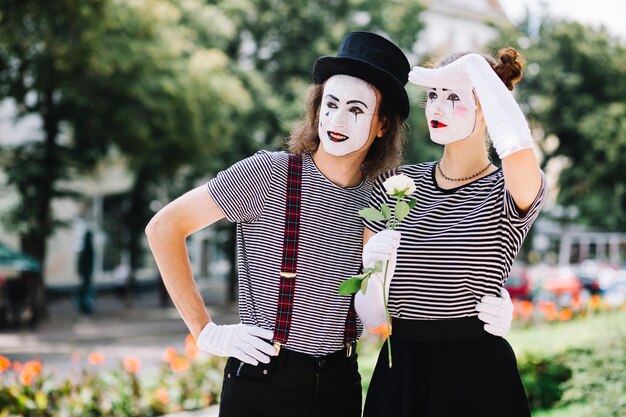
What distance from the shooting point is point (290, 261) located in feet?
8.11

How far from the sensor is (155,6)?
12.0 m

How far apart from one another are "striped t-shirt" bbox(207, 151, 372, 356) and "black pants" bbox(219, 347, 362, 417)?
55 mm

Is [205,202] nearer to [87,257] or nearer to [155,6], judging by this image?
[155,6]

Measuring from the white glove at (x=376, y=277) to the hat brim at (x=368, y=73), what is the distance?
629 mm

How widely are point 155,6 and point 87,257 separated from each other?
7.04 m

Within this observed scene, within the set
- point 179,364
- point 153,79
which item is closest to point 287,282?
point 179,364

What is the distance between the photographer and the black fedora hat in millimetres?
2643

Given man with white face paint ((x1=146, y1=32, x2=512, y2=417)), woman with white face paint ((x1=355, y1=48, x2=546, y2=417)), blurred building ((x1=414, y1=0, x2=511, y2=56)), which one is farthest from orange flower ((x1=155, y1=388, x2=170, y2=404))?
blurred building ((x1=414, y1=0, x2=511, y2=56))

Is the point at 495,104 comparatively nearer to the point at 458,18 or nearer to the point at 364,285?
the point at 364,285

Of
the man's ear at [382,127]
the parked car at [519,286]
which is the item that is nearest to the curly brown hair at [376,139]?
the man's ear at [382,127]

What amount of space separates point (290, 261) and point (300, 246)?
2.5 inches

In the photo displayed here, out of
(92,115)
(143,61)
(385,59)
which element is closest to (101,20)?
(143,61)

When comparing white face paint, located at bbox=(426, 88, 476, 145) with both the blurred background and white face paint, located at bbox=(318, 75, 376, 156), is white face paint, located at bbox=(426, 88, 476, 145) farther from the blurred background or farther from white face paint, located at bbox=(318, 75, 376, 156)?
the blurred background

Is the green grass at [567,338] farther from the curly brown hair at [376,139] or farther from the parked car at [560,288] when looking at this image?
the parked car at [560,288]
